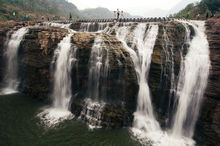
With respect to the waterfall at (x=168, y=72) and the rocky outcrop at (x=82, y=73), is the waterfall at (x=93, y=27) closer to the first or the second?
the rocky outcrop at (x=82, y=73)

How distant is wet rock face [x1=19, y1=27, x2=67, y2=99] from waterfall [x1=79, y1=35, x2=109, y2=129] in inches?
178

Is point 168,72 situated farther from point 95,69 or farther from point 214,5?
point 214,5

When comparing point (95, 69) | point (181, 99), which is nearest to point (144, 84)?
point (181, 99)

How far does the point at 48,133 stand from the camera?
9859mm

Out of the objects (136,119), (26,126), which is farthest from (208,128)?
(26,126)

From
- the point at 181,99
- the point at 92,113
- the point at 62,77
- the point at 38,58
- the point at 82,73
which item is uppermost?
the point at 38,58

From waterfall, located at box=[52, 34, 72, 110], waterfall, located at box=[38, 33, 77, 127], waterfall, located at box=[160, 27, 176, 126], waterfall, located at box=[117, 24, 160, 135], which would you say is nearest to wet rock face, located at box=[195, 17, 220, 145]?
waterfall, located at box=[160, 27, 176, 126]

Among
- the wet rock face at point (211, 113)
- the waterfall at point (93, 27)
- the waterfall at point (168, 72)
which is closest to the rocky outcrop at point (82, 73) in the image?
the waterfall at point (168, 72)

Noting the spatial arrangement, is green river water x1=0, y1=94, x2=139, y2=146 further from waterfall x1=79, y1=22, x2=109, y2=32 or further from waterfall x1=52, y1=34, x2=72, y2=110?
waterfall x1=79, y1=22, x2=109, y2=32

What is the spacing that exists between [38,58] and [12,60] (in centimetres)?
498

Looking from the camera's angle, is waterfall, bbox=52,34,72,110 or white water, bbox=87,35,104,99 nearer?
white water, bbox=87,35,104,99

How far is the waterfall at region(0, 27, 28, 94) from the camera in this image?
16067 millimetres

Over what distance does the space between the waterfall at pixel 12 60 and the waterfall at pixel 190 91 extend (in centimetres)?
1754

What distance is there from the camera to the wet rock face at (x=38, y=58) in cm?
1395
